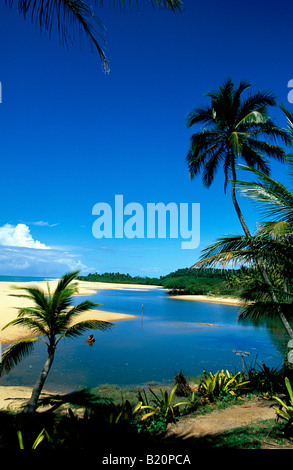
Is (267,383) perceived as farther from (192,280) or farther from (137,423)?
(192,280)

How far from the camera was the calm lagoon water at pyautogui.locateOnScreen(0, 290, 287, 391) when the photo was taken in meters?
14.2

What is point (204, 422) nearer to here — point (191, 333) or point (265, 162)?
point (265, 162)

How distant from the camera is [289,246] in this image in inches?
228

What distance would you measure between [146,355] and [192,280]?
6888cm

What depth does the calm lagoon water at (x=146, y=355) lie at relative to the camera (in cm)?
1423

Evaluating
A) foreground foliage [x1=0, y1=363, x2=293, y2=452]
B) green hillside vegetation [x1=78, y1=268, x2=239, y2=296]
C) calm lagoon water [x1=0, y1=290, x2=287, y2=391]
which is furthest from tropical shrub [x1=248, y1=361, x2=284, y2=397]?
calm lagoon water [x1=0, y1=290, x2=287, y2=391]

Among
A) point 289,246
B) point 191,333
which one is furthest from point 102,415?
point 191,333

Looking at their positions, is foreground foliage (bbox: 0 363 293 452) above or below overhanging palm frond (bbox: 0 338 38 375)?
below

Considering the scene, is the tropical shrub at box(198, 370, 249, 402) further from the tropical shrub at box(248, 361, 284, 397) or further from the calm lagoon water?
the calm lagoon water

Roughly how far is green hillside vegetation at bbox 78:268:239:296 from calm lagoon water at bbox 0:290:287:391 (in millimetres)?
4886

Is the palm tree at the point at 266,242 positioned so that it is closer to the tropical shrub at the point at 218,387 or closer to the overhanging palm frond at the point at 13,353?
the tropical shrub at the point at 218,387

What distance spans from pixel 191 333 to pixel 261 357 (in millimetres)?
9337

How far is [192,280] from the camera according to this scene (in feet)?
281

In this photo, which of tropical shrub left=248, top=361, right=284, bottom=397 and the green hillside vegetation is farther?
tropical shrub left=248, top=361, right=284, bottom=397
